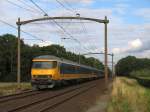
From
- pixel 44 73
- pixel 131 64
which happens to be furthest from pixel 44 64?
pixel 131 64

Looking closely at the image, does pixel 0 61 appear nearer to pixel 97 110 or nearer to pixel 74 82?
pixel 74 82

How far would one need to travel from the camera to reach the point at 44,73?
39281mm

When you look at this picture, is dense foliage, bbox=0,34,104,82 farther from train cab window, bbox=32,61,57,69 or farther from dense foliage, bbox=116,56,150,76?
dense foliage, bbox=116,56,150,76

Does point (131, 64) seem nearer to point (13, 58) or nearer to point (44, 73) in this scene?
point (13, 58)

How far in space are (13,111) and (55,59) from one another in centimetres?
2126

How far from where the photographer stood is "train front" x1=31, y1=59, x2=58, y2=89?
127 feet

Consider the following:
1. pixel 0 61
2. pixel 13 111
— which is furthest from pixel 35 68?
pixel 0 61

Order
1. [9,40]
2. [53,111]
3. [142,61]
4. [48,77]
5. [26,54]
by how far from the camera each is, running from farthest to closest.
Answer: [142,61]
[9,40]
[26,54]
[48,77]
[53,111]

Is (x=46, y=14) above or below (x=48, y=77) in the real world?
above

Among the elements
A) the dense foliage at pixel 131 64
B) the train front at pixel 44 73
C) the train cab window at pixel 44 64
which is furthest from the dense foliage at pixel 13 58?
the dense foliage at pixel 131 64

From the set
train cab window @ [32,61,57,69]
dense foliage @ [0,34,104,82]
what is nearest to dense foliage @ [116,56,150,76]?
dense foliage @ [0,34,104,82]

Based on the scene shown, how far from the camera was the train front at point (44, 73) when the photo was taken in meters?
38.8

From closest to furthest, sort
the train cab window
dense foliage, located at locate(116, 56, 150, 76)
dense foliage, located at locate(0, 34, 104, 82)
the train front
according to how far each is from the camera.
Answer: the train front < the train cab window < dense foliage, located at locate(0, 34, 104, 82) < dense foliage, located at locate(116, 56, 150, 76)

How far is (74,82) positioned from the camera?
55438 millimetres
